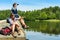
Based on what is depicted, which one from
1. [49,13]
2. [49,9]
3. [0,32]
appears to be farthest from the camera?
[49,9]

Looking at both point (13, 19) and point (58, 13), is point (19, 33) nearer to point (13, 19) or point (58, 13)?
point (13, 19)

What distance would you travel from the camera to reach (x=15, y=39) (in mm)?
13555

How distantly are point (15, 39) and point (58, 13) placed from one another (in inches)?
5760

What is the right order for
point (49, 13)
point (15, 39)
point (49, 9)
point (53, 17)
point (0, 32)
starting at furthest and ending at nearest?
1. point (49, 9)
2. point (49, 13)
3. point (53, 17)
4. point (0, 32)
5. point (15, 39)

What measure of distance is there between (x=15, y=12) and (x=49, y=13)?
146m

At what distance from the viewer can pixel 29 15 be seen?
151 meters

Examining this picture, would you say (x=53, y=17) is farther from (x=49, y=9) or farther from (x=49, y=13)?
(x=49, y=9)

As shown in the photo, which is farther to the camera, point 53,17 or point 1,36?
point 53,17

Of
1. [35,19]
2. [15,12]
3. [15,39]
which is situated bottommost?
[35,19]

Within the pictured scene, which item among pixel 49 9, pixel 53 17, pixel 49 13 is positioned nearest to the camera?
pixel 53 17

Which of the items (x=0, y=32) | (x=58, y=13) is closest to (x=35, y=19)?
(x=58, y=13)

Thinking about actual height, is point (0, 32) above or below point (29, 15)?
above

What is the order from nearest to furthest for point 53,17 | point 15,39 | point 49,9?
point 15,39
point 53,17
point 49,9

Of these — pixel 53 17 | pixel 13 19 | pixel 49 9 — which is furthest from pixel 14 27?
pixel 49 9
